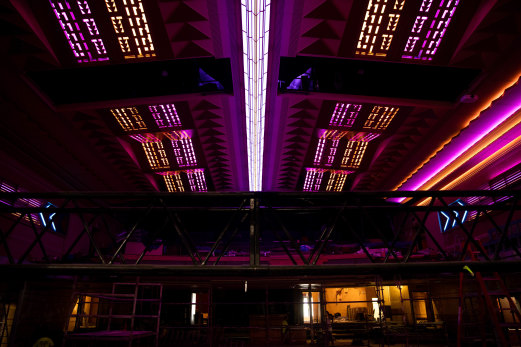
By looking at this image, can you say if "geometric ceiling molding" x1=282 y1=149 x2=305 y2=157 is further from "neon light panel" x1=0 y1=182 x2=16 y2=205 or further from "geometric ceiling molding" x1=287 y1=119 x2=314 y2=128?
"neon light panel" x1=0 y1=182 x2=16 y2=205

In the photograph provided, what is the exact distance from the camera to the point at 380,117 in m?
9.70

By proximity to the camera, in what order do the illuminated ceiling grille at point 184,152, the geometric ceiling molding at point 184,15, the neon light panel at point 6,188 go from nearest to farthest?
the geometric ceiling molding at point 184,15 → the neon light panel at point 6,188 → the illuminated ceiling grille at point 184,152

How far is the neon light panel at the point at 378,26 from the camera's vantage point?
613cm

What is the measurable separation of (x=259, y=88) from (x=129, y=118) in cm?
435

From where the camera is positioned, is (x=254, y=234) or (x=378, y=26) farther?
(x=378, y=26)

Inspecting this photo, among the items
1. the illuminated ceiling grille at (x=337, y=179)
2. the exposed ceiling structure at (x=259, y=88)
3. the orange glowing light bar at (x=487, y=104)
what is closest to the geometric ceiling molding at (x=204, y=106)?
the exposed ceiling structure at (x=259, y=88)

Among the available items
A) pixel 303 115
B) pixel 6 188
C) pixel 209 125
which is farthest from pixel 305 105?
pixel 6 188

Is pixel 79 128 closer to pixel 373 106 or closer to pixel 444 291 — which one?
pixel 373 106

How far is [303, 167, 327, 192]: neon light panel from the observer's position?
1345 centimetres

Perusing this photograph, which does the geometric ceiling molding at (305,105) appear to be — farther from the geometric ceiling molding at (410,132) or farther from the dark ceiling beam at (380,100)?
the geometric ceiling molding at (410,132)

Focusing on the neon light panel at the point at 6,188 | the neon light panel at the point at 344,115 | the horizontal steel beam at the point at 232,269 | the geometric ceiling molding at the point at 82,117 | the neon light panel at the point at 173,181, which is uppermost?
the neon light panel at the point at 344,115

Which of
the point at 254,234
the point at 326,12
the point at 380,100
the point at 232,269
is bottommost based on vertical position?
the point at 232,269

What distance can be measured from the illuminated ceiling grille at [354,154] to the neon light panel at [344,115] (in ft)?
5.58

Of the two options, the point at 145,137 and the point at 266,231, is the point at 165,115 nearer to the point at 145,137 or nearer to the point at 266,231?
the point at 145,137
